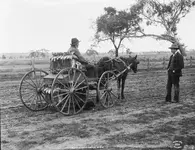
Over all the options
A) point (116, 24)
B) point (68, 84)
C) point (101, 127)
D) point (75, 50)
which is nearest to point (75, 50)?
point (75, 50)

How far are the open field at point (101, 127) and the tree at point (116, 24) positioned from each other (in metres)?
22.4

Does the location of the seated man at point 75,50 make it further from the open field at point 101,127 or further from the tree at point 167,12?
the tree at point 167,12

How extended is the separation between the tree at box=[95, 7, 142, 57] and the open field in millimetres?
22417

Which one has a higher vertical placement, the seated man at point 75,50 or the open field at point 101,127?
the seated man at point 75,50

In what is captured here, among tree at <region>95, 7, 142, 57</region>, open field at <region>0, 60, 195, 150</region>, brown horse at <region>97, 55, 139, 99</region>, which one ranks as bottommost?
open field at <region>0, 60, 195, 150</region>

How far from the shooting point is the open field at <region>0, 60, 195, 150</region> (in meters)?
5.21

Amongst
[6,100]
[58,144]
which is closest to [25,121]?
[58,144]

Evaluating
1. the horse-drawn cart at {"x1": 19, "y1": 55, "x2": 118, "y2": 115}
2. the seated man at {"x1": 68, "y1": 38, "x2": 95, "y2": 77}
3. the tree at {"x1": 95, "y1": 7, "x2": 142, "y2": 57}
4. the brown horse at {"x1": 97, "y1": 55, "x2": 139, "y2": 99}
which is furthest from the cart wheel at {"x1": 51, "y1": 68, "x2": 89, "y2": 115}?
the tree at {"x1": 95, "y1": 7, "x2": 142, "y2": 57}

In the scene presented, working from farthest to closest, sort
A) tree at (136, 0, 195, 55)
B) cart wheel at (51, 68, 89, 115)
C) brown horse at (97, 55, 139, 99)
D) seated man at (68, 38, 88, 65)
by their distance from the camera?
1. tree at (136, 0, 195, 55)
2. brown horse at (97, 55, 139, 99)
3. seated man at (68, 38, 88, 65)
4. cart wheel at (51, 68, 89, 115)

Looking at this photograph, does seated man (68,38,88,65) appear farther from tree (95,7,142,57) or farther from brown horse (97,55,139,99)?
tree (95,7,142,57)

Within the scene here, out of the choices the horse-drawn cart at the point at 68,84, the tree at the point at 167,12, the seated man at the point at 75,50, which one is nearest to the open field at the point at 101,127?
the horse-drawn cart at the point at 68,84

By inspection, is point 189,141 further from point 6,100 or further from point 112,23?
point 112,23

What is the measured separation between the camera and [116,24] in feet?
100

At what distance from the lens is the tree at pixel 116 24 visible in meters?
30.6
